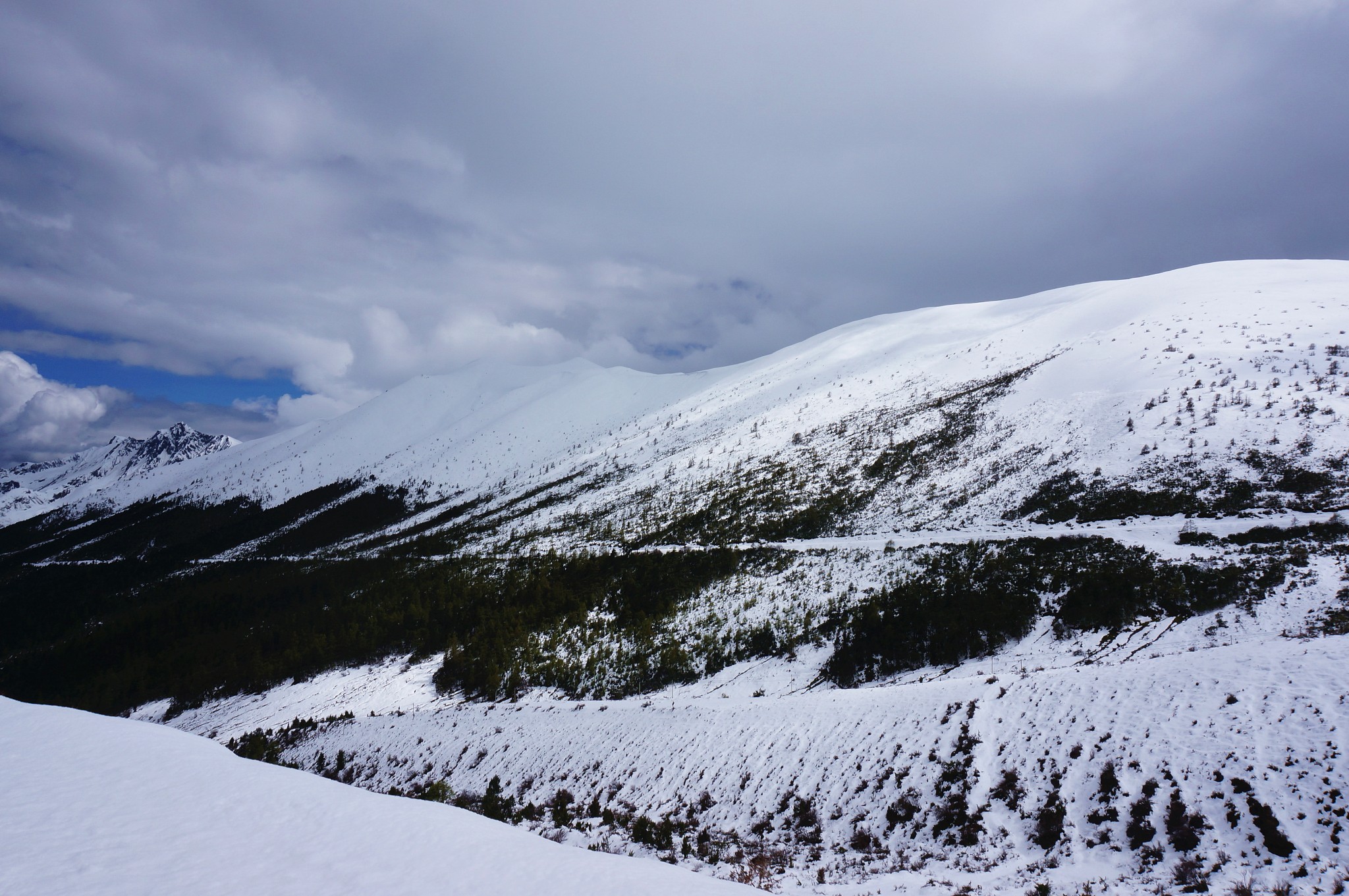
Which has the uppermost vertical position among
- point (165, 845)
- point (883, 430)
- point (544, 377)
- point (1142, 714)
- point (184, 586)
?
point (544, 377)

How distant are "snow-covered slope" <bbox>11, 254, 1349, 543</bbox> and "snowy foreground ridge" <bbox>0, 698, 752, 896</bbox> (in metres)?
31.8

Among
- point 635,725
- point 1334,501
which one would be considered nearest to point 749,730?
point 635,725

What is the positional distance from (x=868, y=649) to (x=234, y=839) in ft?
64.0

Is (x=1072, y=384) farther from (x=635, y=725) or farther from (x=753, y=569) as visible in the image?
(x=635, y=725)

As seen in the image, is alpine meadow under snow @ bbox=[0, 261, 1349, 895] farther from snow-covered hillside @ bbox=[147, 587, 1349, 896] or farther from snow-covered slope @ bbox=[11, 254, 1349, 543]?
snow-covered slope @ bbox=[11, 254, 1349, 543]

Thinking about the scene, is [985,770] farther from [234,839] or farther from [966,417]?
[966,417]

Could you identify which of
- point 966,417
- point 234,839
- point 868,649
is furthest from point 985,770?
point 966,417

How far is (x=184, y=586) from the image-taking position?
73.4 metres

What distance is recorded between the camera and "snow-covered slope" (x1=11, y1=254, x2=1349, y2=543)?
106 feet

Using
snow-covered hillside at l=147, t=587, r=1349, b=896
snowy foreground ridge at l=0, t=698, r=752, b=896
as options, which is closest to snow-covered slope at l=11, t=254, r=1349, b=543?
snow-covered hillside at l=147, t=587, r=1349, b=896

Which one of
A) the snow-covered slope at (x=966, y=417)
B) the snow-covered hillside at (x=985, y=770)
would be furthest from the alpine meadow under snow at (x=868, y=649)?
the snow-covered slope at (x=966, y=417)

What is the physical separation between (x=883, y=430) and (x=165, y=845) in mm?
55615

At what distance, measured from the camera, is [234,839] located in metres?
6.44

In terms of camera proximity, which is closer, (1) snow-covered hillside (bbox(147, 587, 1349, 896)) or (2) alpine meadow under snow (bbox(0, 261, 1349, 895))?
(1) snow-covered hillside (bbox(147, 587, 1349, 896))
